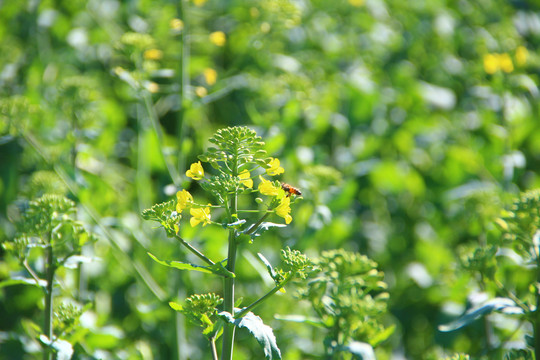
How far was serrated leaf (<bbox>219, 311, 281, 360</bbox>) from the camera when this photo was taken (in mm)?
908

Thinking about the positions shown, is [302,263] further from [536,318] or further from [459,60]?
[459,60]

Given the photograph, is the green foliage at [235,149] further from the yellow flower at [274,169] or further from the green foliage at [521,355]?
the green foliage at [521,355]

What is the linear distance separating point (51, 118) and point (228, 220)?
4.66 ft

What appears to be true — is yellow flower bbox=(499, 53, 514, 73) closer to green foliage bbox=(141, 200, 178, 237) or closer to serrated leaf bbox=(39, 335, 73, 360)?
green foliage bbox=(141, 200, 178, 237)

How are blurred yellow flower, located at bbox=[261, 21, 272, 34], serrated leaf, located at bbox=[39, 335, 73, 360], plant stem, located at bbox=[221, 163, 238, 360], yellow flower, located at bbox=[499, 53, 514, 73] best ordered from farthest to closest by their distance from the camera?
yellow flower, located at bbox=[499, 53, 514, 73] → blurred yellow flower, located at bbox=[261, 21, 272, 34] → serrated leaf, located at bbox=[39, 335, 73, 360] → plant stem, located at bbox=[221, 163, 238, 360]

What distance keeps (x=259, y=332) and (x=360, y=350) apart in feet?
1.20

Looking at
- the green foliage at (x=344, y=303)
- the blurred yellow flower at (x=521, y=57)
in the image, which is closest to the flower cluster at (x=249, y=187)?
the green foliage at (x=344, y=303)

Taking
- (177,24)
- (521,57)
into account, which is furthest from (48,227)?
(521,57)

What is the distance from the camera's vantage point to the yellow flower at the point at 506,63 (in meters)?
2.21

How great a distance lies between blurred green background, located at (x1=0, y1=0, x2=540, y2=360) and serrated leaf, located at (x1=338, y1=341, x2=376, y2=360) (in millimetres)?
398

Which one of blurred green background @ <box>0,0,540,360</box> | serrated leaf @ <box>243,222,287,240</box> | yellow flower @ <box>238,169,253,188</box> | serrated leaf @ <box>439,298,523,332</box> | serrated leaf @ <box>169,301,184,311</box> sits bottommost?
blurred green background @ <box>0,0,540,360</box>

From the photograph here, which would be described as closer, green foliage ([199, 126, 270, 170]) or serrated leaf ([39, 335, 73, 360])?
green foliage ([199, 126, 270, 170])

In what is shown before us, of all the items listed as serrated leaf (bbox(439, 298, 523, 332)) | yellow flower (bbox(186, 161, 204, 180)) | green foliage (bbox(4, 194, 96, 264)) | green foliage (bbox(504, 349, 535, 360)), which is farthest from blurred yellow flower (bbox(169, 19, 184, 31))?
green foliage (bbox(504, 349, 535, 360))

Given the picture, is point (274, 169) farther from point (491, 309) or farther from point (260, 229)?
point (491, 309)
